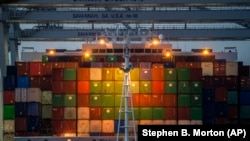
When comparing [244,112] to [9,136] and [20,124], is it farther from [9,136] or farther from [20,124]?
Result: [9,136]

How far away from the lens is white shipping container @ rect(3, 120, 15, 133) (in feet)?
105

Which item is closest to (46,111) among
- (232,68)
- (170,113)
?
(170,113)

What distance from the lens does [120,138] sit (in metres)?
27.7

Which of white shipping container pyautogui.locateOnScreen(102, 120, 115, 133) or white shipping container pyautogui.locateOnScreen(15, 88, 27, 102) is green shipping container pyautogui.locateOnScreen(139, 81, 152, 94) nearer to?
white shipping container pyautogui.locateOnScreen(102, 120, 115, 133)

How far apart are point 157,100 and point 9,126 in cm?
892

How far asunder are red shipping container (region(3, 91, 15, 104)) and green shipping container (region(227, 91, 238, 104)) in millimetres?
13643

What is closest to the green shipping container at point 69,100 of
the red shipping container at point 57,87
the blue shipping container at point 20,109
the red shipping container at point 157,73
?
the red shipping container at point 57,87

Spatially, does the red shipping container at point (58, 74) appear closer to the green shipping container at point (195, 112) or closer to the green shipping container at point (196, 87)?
the green shipping container at point (196, 87)

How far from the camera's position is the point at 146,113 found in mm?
31109

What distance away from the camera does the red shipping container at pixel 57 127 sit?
30.0m

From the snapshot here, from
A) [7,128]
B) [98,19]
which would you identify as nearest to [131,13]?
[98,19]

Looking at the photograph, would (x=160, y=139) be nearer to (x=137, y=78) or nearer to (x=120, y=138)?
(x=120, y=138)

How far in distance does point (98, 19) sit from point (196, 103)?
35.9ft

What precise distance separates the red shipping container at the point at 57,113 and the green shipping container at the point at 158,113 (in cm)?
519
